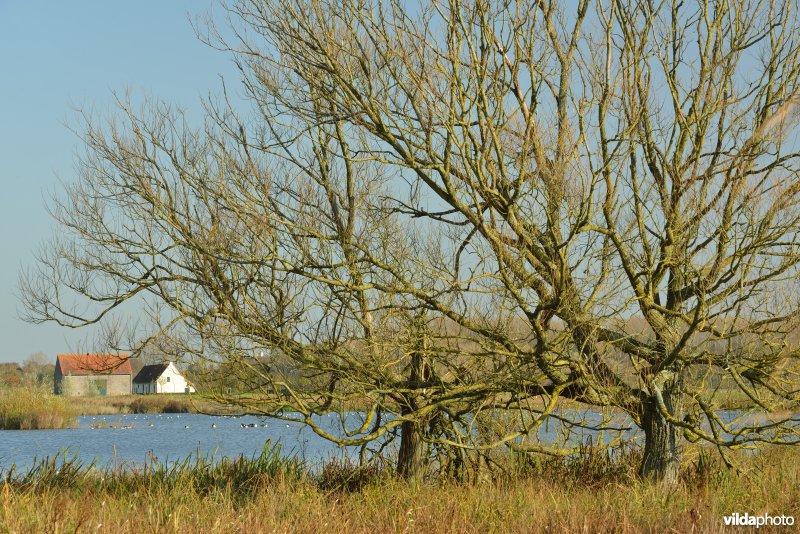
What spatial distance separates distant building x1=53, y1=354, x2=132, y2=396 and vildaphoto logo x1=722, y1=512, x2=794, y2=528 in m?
5.88

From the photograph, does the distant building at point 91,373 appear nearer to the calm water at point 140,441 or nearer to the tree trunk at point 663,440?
the calm water at point 140,441

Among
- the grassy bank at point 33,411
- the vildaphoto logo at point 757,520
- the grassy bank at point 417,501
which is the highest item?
the grassy bank at point 33,411

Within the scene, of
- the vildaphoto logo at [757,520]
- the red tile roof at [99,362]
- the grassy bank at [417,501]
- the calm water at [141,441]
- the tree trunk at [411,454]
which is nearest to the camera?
the grassy bank at [417,501]

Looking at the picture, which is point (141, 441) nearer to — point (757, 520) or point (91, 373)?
point (91, 373)

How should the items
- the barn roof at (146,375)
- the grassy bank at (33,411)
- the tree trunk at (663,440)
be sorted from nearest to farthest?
the tree trunk at (663,440), the grassy bank at (33,411), the barn roof at (146,375)

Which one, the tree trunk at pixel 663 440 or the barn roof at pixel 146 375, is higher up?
the barn roof at pixel 146 375

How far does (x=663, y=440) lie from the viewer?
8469 mm

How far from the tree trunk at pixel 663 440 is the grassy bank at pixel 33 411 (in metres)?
25.5

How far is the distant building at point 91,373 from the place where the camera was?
9.28 m

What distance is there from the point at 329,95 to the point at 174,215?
6.68 feet

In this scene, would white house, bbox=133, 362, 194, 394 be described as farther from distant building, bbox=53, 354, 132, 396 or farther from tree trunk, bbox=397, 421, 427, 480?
tree trunk, bbox=397, 421, 427, 480

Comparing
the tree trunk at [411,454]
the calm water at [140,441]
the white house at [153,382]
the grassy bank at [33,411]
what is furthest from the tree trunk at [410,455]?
the white house at [153,382]

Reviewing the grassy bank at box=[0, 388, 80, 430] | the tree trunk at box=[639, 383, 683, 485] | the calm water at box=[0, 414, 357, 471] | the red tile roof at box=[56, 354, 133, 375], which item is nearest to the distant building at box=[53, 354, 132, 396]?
the red tile roof at box=[56, 354, 133, 375]

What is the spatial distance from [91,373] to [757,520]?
7.11m
